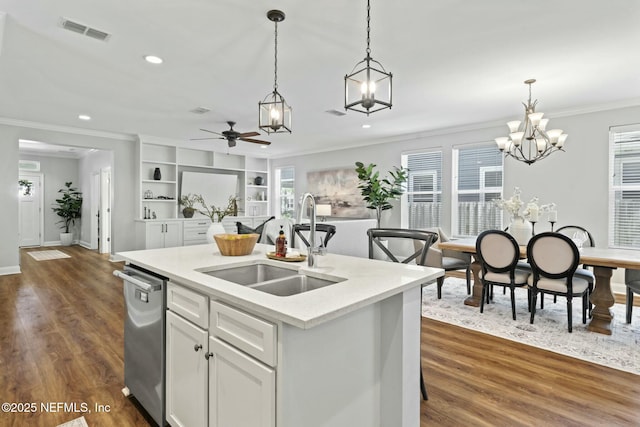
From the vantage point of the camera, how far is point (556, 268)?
3.21 m

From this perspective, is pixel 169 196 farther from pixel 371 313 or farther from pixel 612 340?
pixel 612 340

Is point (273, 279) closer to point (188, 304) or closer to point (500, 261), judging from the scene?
point (188, 304)

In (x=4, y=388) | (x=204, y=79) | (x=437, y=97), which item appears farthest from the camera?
(x=437, y=97)

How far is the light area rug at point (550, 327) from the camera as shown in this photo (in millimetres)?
2705

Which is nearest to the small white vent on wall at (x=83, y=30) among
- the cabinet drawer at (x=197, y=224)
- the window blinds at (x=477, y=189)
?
the cabinet drawer at (x=197, y=224)

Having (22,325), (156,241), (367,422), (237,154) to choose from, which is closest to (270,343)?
(367,422)

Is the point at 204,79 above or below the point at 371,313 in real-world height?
above

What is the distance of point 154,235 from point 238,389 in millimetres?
6202


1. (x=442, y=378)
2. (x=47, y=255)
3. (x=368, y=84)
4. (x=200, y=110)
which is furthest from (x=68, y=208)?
(x=442, y=378)

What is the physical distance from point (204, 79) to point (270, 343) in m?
3.43

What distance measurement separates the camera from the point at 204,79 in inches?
147

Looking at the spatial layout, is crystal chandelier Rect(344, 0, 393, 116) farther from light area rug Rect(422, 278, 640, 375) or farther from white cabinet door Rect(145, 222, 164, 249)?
white cabinet door Rect(145, 222, 164, 249)

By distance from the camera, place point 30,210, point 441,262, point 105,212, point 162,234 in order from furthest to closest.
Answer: point 30,210 → point 105,212 → point 162,234 → point 441,262

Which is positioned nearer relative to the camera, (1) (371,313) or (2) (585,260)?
(1) (371,313)
